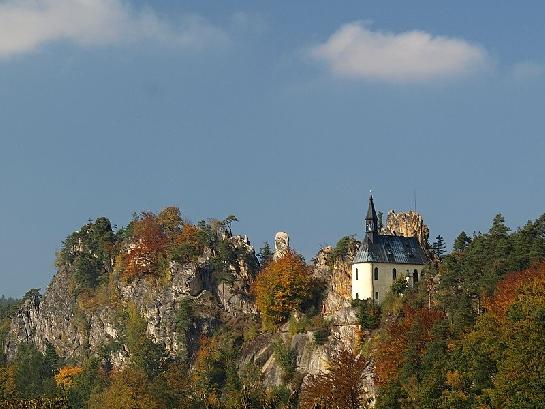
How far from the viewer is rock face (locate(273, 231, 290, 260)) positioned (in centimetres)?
15812

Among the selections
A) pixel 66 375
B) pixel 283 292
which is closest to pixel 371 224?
pixel 283 292

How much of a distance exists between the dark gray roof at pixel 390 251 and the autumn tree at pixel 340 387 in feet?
41.9

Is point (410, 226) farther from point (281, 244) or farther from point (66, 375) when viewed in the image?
point (66, 375)

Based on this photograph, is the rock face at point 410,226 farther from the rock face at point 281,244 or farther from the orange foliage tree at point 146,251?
the orange foliage tree at point 146,251

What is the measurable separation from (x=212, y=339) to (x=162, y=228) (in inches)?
814

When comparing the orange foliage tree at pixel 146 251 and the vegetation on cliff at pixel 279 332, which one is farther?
the orange foliage tree at pixel 146 251

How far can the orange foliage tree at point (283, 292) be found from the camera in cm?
14575

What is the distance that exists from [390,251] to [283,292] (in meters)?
12.8

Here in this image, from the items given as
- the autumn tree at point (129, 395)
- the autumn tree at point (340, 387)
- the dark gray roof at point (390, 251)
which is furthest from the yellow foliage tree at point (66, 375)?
the dark gray roof at point (390, 251)

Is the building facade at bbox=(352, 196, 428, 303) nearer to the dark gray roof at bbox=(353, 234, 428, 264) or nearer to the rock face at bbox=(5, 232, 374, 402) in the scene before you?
the dark gray roof at bbox=(353, 234, 428, 264)

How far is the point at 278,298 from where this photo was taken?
14562cm

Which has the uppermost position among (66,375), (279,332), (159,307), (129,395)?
(159,307)

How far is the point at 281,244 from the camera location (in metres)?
161

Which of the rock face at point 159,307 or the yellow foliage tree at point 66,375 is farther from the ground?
the rock face at point 159,307
